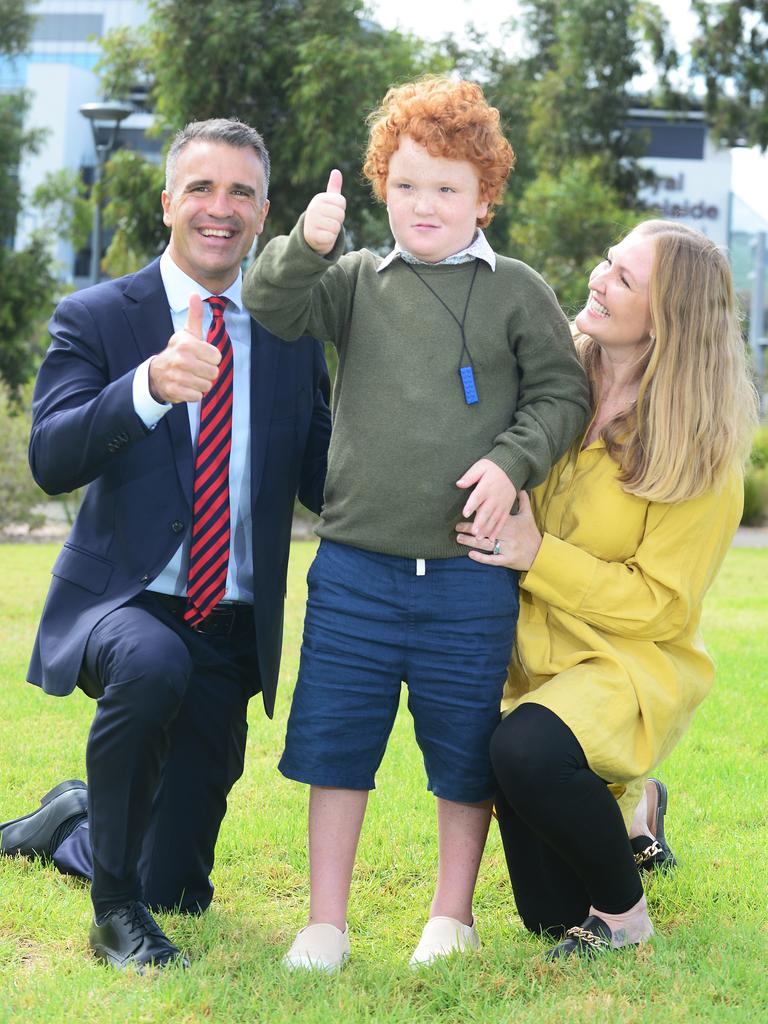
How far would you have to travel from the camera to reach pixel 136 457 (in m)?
3.41

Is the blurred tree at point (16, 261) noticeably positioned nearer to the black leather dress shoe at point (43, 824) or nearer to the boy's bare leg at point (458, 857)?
the black leather dress shoe at point (43, 824)

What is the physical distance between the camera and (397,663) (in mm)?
3133

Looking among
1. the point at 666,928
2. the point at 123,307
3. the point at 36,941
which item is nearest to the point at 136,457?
the point at 123,307

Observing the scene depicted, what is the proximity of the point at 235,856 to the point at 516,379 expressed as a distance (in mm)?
1782

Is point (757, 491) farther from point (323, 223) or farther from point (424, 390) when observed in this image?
point (323, 223)

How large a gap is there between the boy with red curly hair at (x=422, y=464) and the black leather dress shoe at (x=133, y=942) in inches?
12.1

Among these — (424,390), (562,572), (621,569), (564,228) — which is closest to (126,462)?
(424,390)

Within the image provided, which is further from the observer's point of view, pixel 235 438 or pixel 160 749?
pixel 235 438

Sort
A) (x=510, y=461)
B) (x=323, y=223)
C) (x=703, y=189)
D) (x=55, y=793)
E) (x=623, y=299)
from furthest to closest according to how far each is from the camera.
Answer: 1. (x=703, y=189)
2. (x=55, y=793)
3. (x=623, y=299)
4. (x=510, y=461)
5. (x=323, y=223)

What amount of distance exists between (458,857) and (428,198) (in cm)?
160

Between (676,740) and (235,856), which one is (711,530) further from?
(235,856)

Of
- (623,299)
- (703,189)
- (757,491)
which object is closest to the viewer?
(623,299)

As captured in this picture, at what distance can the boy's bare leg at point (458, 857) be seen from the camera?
3221mm

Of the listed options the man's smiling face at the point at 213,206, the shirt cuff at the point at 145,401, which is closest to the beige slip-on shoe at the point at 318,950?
the shirt cuff at the point at 145,401
